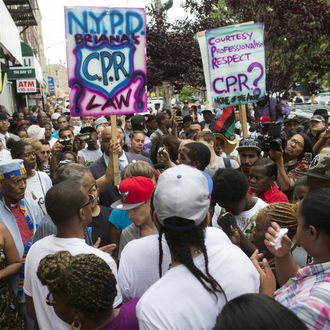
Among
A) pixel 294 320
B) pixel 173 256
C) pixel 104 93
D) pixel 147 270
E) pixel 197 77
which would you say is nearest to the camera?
pixel 294 320

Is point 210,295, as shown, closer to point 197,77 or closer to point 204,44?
point 204,44

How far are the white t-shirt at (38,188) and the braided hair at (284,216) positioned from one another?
2428 mm

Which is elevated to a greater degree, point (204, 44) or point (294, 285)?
point (204, 44)

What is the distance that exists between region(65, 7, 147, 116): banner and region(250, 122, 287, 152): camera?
1462 mm

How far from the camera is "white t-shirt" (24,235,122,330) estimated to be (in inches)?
100

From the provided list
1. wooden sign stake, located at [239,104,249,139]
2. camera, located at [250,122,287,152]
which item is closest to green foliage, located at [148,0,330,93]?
camera, located at [250,122,287,152]

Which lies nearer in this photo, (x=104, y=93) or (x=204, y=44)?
(x=104, y=93)

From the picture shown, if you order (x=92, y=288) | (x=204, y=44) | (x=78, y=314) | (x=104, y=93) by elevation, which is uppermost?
(x=204, y=44)

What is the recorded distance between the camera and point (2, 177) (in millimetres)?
3795

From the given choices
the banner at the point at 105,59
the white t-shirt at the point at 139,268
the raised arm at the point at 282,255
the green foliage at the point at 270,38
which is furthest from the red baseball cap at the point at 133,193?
the green foliage at the point at 270,38

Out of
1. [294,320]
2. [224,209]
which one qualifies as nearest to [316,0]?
[224,209]

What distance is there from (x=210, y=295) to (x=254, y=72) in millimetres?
5176

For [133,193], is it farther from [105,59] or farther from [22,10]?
[22,10]

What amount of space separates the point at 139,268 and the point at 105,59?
9.90 feet
